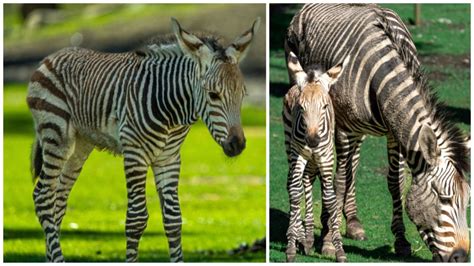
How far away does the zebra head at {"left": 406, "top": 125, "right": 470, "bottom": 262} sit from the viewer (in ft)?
28.8

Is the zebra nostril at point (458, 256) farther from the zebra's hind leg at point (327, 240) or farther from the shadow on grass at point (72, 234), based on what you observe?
the shadow on grass at point (72, 234)

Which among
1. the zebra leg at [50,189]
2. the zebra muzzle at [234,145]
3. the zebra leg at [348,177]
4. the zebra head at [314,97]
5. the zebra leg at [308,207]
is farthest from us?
the zebra leg at [50,189]

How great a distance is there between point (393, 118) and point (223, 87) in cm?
Result: 158

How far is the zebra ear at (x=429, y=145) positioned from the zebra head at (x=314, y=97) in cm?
75

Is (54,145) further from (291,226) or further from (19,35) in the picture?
(19,35)

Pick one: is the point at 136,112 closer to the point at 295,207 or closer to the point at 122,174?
the point at 295,207

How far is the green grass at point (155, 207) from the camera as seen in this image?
42.0 ft

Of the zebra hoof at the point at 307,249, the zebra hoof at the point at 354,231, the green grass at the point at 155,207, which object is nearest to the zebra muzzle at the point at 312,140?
the green grass at the point at 155,207

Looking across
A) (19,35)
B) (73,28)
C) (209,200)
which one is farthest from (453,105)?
(19,35)

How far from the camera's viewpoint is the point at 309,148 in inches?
352

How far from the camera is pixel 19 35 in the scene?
41.0 m

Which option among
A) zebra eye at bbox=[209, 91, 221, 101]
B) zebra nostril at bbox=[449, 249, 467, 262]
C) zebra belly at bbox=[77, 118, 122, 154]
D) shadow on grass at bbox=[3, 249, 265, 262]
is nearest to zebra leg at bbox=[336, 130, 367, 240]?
zebra nostril at bbox=[449, 249, 467, 262]

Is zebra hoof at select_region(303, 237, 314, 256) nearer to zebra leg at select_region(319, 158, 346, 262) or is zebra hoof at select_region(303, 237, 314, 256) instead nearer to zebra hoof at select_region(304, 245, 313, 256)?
zebra hoof at select_region(304, 245, 313, 256)

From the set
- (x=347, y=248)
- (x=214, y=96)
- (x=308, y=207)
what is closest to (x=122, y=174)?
(x=347, y=248)
